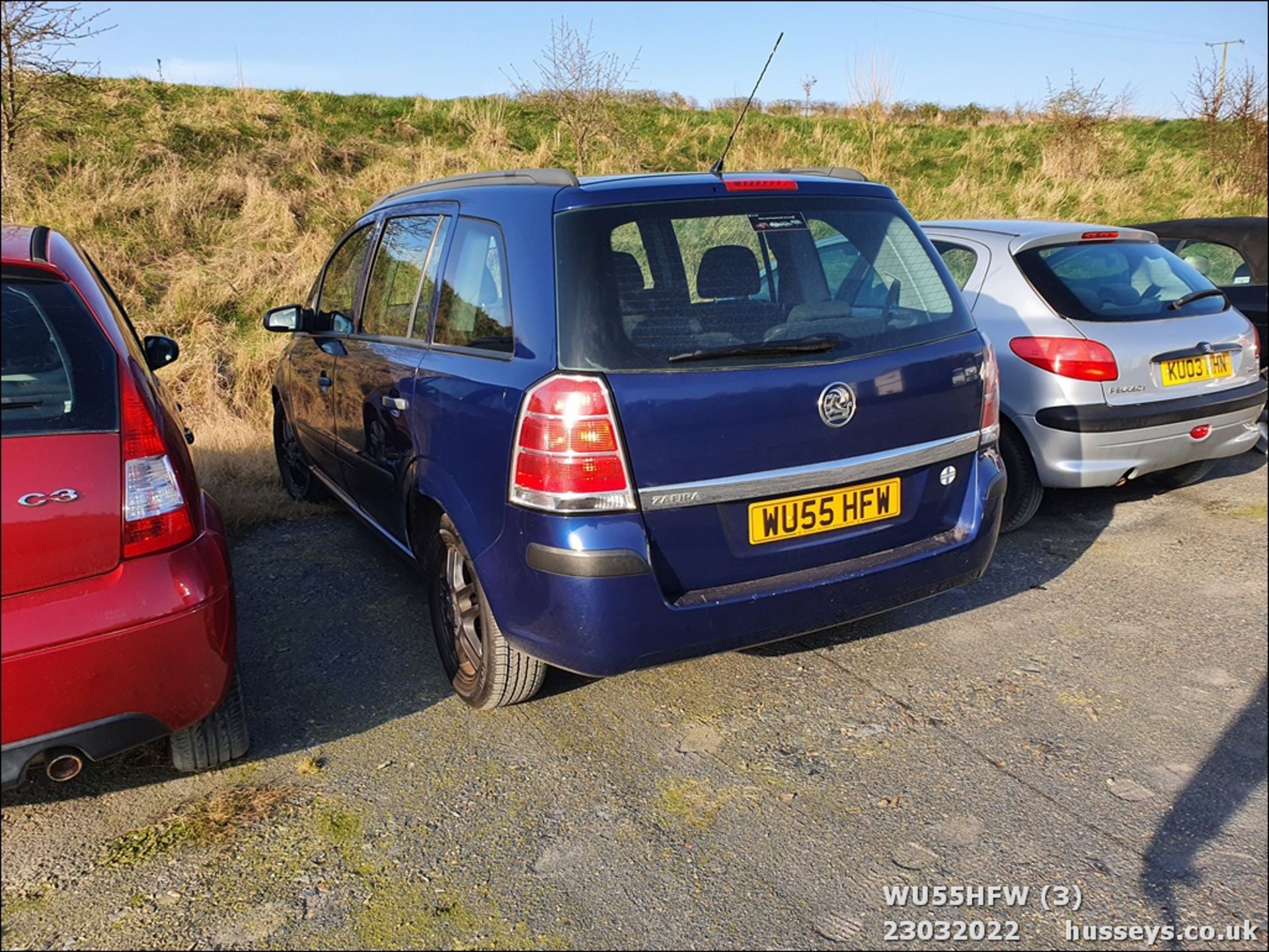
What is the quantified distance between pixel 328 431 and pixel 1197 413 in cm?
413

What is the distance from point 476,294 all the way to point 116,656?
60.7 inches

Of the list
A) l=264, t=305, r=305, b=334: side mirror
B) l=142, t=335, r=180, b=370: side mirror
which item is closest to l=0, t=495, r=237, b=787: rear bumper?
l=142, t=335, r=180, b=370: side mirror

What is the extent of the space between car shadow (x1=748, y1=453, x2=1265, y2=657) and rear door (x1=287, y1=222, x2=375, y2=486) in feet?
7.41

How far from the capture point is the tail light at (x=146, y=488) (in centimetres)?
249

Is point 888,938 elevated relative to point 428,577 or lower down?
lower down

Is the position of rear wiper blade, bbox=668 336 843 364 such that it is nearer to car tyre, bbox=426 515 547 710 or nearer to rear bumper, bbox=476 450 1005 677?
rear bumper, bbox=476 450 1005 677

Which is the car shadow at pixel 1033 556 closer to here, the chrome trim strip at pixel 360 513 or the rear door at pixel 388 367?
the chrome trim strip at pixel 360 513

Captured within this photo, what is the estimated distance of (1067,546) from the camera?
15.6 feet

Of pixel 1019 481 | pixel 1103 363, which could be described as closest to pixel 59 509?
pixel 1019 481

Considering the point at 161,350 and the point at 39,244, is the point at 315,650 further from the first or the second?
the point at 39,244

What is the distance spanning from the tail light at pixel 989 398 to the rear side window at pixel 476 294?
161 cm

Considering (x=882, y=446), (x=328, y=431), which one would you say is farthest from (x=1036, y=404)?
(x=328, y=431)

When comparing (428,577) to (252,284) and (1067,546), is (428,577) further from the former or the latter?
(252,284)

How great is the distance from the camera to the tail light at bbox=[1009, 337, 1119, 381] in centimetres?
461
